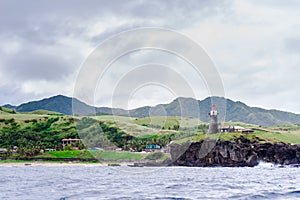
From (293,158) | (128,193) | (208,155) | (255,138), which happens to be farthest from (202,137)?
(128,193)

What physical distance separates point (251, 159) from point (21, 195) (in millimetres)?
136415

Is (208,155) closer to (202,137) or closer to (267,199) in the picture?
(202,137)

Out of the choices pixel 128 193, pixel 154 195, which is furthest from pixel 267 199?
pixel 128 193

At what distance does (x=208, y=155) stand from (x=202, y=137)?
805 cm

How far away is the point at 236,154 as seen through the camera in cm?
17812

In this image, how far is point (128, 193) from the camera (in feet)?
158

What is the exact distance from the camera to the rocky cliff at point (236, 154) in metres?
178

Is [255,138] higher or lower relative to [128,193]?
higher

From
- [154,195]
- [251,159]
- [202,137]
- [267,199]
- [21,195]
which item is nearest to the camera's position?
[267,199]

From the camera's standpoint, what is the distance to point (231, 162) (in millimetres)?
178875

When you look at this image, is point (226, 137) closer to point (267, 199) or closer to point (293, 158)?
point (293, 158)

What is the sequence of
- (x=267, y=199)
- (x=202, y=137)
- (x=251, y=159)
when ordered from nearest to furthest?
(x=267, y=199), (x=251, y=159), (x=202, y=137)

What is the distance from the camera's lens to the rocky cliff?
A: 17812 cm

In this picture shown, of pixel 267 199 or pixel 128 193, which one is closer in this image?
pixel 267 199
